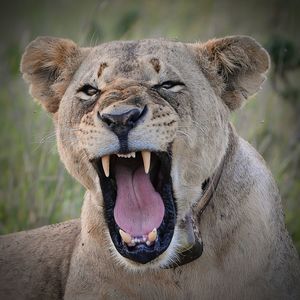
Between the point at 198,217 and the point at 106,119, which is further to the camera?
the point at 198,217

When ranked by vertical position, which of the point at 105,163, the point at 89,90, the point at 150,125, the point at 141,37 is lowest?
the point at 141,37

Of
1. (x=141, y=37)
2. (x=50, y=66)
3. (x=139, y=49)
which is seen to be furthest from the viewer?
(x=141, y=37)

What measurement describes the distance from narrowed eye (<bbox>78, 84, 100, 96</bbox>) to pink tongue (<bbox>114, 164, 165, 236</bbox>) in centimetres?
36

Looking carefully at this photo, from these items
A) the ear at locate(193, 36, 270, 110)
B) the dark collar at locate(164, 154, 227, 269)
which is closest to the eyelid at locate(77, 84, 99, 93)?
the ear at locate(193, 36, 270, 110)

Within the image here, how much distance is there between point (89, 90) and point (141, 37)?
3.63m

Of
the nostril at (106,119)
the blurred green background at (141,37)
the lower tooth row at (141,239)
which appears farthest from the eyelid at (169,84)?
the blurred green background at (141,37)

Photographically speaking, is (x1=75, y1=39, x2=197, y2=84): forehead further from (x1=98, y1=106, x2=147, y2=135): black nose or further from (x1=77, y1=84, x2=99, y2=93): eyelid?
Result: (x1=98, y1=106, x2=147, y2=135): black nose

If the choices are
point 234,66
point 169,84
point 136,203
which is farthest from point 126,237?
point 234,66

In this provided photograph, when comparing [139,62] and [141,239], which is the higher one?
[139,62]

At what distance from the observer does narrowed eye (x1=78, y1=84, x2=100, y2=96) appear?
4.59 metres

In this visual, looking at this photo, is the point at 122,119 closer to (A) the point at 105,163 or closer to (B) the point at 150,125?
(B) the point at 150,125

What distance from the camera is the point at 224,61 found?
4.72m

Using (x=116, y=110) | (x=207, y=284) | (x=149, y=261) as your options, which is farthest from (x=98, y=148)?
(x=207, y=284)

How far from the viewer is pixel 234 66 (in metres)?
4.74
